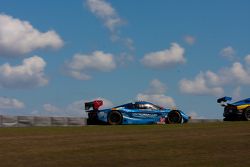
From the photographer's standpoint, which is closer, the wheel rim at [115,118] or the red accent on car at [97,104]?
the wheel rim at [115,118]

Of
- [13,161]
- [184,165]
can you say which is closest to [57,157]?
[13,161]

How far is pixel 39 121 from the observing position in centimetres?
2783

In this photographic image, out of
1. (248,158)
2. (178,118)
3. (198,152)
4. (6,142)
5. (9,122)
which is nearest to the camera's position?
(248,158)

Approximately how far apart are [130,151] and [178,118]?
658 inches

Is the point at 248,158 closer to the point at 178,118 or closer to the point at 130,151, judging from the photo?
the point at 130,151

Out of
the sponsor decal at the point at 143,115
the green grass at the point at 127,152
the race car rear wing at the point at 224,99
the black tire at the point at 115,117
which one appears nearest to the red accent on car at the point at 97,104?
the black tire at the point at 115,117

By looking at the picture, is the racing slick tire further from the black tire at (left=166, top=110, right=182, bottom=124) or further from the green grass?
the green grass

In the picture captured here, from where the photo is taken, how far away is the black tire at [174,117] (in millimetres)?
28478

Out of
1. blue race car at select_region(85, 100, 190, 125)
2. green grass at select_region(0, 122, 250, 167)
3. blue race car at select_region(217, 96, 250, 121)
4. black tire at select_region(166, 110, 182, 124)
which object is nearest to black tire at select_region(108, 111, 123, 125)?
blue race car at select_region(85, 100, 190, 125)

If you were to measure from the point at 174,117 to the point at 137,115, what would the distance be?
2040 mm

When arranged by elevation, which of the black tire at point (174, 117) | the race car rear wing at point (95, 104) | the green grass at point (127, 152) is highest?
the race car rear wing at point (95, 104)

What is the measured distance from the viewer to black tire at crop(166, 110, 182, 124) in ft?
93.4

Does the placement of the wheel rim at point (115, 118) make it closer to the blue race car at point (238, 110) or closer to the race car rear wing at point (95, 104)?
the race car rear wing at point (95, 104)

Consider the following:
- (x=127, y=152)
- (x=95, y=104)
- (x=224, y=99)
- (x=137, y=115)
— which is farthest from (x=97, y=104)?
(x=127, y=152)
